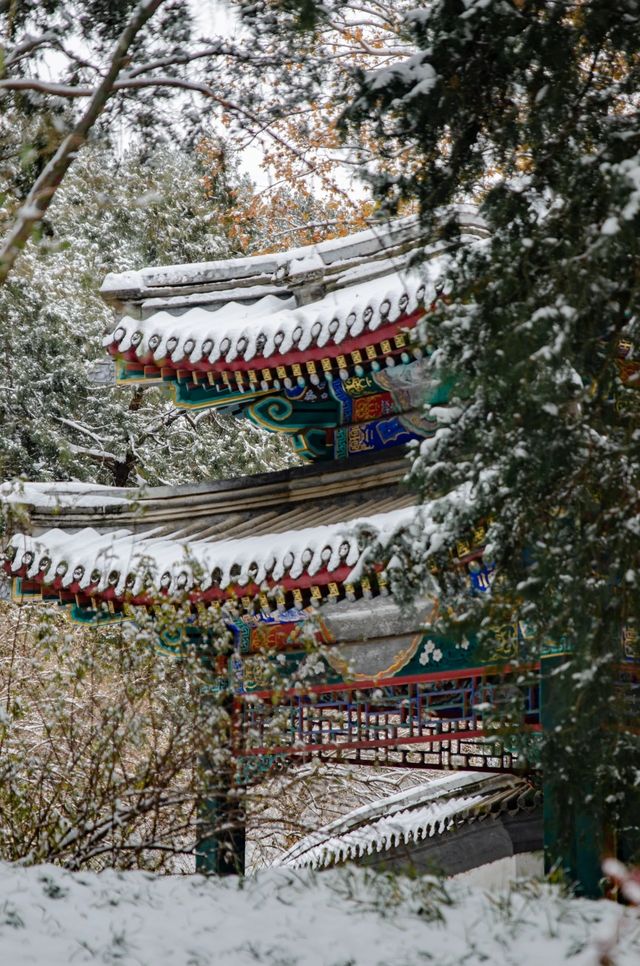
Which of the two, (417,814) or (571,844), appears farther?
(417,814)

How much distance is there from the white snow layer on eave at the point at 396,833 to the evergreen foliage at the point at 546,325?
4.94 m

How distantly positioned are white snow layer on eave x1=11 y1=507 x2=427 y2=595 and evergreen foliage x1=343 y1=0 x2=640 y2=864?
6.96 feet

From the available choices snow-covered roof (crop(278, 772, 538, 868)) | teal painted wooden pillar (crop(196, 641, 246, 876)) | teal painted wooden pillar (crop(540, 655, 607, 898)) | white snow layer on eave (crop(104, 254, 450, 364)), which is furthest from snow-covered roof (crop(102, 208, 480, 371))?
snow-covered roof (crop(278, 772, 538, 868))

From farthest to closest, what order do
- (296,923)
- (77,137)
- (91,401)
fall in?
1. (91,401)
2. (77,137)
3. (296,923)

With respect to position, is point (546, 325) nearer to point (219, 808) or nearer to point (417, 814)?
point (219, 808)

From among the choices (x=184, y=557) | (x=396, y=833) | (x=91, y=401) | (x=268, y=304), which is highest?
(x=91, y=401)

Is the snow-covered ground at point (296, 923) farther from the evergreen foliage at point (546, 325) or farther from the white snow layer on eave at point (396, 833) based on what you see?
the white snow layer on eave at point (396, 833)

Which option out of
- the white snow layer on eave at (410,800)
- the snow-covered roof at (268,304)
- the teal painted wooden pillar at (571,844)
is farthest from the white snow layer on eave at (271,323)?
the white snow layer on eave at (410,800)

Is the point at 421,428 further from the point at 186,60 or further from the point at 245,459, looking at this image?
the point at 245,459

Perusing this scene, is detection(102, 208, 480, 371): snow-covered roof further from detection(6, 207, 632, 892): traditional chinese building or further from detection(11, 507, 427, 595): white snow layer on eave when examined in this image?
detection(11, 507, 427, 595): white snow layer on eave

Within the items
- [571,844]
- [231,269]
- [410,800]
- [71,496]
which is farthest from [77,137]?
[410,800]

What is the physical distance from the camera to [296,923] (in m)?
3.88

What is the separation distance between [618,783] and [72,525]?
515cm

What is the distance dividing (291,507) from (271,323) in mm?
1297
